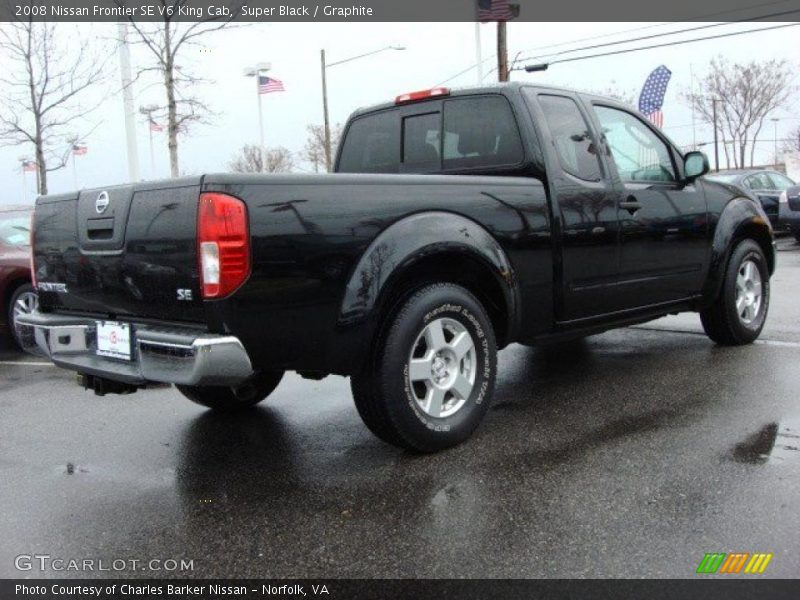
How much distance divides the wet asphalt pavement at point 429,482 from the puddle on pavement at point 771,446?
0.05 feet

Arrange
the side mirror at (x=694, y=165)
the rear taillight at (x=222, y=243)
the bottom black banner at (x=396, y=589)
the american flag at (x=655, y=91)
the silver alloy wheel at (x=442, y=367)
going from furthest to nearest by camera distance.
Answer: the american flag at (x=655, y=91) → the side mirror at (x=694, y=165) → the silver alloy wheel at (x=442, y=367) → the rear taillight at (x=222, y=243) → the bottom black banner at (x=396, y=589)

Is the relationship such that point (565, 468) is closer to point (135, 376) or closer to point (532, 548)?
point (532, 548)

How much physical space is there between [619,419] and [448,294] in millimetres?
1352

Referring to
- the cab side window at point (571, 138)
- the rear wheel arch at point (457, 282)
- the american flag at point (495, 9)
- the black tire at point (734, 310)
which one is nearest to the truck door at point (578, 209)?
the cab side window at point (571, 138)

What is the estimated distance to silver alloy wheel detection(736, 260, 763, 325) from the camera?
233 inches

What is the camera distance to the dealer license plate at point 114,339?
3.38 metres

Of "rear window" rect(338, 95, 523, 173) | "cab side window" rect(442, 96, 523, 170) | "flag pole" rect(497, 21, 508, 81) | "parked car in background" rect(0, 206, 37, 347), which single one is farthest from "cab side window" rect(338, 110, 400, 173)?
"flag pole" rect(497, 21, 508, 81)

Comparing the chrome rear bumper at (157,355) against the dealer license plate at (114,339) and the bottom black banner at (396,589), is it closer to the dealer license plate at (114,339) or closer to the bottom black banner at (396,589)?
the dealer license plate at (114,339)

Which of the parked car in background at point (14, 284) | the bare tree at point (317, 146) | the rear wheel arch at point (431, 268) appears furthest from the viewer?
the bare tree at point (317, 146)

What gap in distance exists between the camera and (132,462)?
3.88m

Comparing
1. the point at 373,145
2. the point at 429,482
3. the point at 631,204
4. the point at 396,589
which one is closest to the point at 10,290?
the point at 373,145

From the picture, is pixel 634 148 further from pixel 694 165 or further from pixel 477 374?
pixel 477 374

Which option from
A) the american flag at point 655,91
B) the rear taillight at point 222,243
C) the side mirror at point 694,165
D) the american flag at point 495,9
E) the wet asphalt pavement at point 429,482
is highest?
the american flag at point 495,9

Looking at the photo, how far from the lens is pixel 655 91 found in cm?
1955
